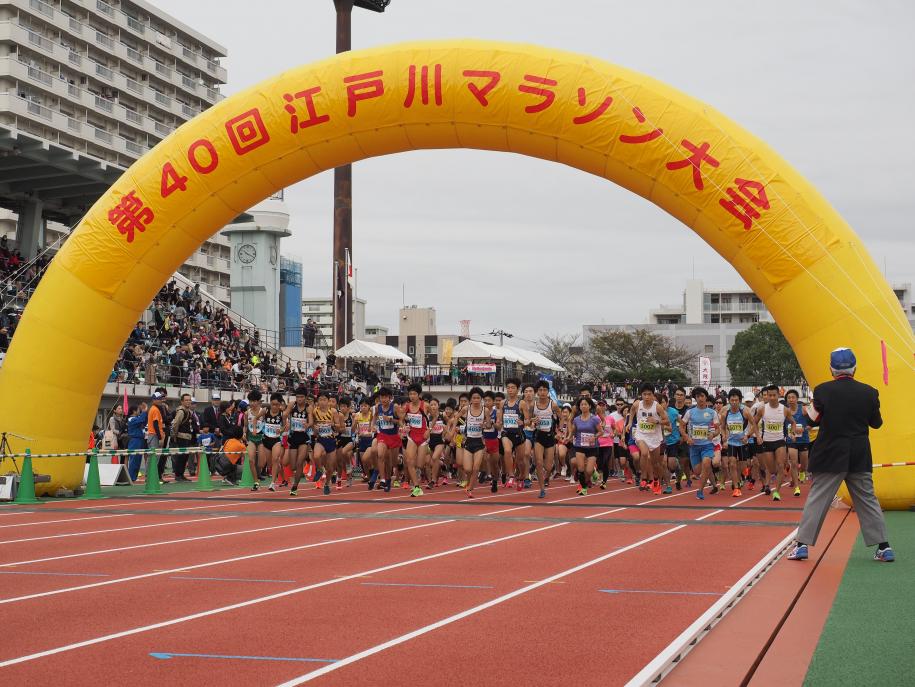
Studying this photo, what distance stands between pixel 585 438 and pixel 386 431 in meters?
3.52

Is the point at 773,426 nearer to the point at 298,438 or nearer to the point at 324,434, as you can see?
the point at 324,434

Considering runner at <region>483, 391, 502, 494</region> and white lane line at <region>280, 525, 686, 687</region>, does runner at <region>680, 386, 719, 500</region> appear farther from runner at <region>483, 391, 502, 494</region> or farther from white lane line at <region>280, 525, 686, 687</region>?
white lane line at <region>280, 525, 686, 687</region>

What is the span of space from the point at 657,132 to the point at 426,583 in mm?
Result: 8895

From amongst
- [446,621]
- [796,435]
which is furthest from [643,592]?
[796,435]

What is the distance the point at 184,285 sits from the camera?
1764 inches

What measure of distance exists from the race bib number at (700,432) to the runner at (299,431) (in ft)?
21.8

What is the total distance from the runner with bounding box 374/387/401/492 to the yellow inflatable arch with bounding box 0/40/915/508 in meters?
4.18

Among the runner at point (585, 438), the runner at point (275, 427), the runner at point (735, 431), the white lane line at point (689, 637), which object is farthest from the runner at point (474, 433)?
the white lane line at point (689, 637)

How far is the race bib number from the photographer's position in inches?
680

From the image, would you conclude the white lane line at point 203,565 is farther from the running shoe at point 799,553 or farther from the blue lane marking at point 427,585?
the running shoe at point 799,553

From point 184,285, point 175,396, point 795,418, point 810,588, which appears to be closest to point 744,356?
point 184,285

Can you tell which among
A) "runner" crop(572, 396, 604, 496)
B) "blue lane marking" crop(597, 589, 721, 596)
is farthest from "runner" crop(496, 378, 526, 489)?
"blue lane marking" crop(597, 589, 721, 596)

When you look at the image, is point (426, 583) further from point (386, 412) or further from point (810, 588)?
point (386, 412)

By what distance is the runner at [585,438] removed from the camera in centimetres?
1831
